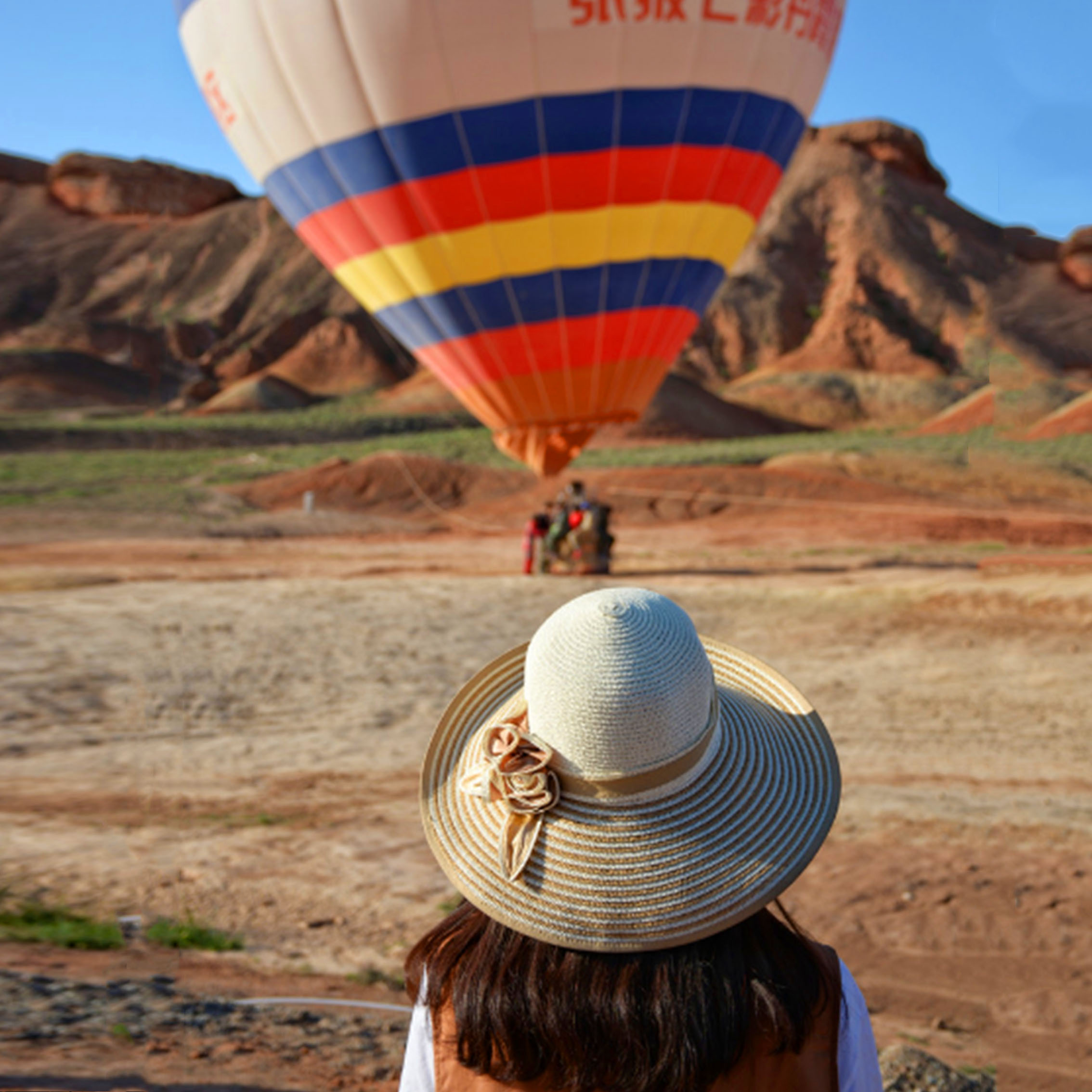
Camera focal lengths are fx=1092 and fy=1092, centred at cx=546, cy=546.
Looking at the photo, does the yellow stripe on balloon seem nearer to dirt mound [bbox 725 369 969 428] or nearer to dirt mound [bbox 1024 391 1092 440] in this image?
dirt mound [bbox 1024 391 1092 440]

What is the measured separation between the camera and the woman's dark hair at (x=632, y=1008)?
133 centimetres

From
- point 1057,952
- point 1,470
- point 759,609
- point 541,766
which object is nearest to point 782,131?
point 759,609

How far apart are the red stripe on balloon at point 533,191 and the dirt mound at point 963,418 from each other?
2941 cm

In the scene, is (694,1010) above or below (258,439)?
below

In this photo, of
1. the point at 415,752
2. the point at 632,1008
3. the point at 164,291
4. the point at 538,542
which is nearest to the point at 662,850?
the point at 632,1008

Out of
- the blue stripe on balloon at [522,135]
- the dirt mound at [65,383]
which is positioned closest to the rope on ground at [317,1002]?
the blue stripe on balloon at [522,135]

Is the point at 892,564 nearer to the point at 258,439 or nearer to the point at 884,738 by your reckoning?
the point at 884,738

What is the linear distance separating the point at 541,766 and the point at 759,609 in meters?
10.8

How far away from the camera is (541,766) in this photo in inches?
53.1

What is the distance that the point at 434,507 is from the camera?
83.0 ft

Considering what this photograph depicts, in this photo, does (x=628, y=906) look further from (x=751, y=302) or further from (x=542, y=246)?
(x=751, y=302)

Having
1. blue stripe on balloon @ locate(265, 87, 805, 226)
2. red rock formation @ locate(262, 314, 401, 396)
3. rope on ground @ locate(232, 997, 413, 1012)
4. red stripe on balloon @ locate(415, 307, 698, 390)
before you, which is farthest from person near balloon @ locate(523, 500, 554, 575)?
red rock formation @ locate(262, 314, 401, 396)

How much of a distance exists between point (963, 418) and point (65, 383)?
38.8m

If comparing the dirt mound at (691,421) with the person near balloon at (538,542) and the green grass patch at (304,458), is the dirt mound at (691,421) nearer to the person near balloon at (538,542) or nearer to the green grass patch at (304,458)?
the green grass patch at (304,458)
